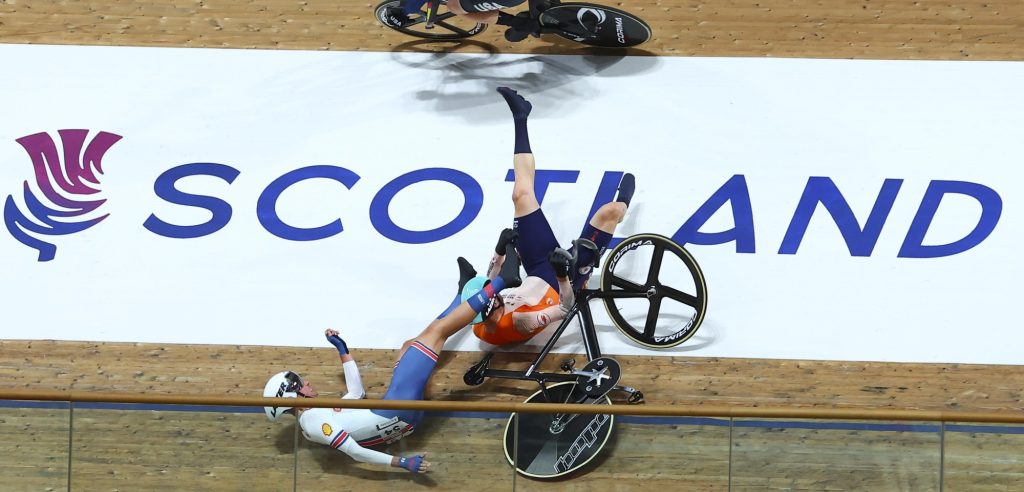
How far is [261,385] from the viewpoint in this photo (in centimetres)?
738

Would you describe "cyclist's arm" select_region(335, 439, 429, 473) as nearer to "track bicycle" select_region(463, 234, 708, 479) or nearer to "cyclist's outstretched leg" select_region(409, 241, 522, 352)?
"cyclist's outstretched leg" select_region(409, 241, 522, 352)

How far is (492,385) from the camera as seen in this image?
7.29 meters

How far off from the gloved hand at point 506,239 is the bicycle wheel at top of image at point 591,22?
1630mm

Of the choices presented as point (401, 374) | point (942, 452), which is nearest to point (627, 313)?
point (401, 374)

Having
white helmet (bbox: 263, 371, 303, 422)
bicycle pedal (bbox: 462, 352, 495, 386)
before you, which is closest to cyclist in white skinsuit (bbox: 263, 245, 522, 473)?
white helmet (bbox: 263, 371, 303, 422)

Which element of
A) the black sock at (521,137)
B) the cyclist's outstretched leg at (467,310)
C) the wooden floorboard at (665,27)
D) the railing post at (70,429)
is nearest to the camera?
the railing post at (70,429)

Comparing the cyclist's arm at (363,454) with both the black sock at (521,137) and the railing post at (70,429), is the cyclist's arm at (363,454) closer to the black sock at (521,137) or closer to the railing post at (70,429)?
the railing post at (70,429)

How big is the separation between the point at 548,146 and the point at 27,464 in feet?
13.1

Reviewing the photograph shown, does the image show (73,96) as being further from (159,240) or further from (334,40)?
(334,40)

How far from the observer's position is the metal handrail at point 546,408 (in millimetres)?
5633

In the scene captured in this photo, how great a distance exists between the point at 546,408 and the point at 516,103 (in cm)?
255

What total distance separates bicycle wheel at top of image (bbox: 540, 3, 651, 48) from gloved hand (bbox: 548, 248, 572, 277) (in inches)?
68.3

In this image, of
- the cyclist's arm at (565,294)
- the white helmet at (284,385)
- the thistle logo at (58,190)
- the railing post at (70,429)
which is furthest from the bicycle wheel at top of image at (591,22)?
the railing post at (70,429)

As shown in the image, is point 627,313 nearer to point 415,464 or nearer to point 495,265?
point 495,265
